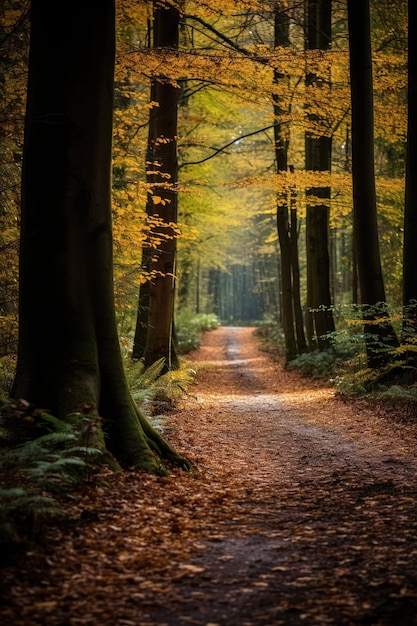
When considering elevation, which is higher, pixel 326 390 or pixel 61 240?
pixel 61 240

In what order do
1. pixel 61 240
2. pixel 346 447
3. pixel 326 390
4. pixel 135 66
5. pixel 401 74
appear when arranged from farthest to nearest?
pixel 326 390 < pixel 401 74 < pixel 135 66 < pixel 346 447 < pixel 61 240

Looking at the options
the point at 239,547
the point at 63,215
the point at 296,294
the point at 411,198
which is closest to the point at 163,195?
the point at 411,198

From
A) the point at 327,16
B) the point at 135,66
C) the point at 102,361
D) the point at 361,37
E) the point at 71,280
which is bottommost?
the point at 102,361

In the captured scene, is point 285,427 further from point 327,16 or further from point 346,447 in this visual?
point 327,16

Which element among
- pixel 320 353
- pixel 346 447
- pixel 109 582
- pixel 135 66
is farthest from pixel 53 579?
pixel 320 353

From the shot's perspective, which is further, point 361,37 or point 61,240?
point 361,37

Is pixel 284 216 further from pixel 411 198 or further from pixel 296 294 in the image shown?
pixel 411 198

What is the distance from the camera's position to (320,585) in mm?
3395

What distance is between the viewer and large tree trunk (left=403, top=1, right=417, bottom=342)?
11.3 m

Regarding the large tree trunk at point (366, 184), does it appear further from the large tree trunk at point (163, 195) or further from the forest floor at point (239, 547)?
the forest floor at point (239, 547)

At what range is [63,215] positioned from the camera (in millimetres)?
5727

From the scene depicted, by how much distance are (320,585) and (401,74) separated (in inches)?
500

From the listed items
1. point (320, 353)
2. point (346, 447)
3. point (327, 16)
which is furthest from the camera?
point (320, 353)

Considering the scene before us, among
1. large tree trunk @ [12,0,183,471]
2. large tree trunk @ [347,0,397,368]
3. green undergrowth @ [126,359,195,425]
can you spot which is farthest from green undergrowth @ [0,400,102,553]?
large tree trunk @ [347,0,397,368]
